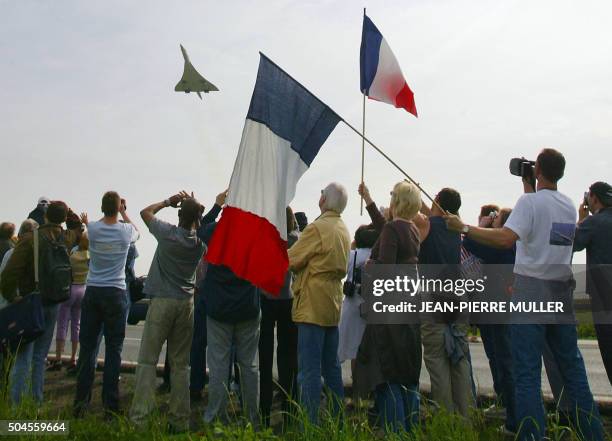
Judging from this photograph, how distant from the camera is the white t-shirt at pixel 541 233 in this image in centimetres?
515

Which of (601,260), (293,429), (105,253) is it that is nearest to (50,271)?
(105,253)

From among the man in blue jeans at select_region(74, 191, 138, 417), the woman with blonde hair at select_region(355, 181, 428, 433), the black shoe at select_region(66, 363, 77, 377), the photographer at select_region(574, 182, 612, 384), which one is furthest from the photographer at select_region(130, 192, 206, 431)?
the photographer at select_region(574, 182, 612, 384)

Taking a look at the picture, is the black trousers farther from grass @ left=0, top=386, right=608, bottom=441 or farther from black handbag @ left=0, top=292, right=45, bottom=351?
black handbag @ left=0, top=292, right=45, bottom=351

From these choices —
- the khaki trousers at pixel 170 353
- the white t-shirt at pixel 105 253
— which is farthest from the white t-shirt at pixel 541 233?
the white t-shirt at pixel 105 253

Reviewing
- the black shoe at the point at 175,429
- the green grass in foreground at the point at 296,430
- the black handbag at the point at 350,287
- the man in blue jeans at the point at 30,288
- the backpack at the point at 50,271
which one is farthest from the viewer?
the black handbag at the point at 350,287

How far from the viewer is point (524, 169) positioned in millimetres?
5742

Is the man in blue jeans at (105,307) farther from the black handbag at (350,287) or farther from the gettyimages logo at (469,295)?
the gettyimages logo at (469,295)

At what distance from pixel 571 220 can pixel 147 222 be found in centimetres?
338

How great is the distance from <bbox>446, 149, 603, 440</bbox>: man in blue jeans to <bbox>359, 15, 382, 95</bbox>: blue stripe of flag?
1.98 m

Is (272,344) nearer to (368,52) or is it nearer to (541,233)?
(541,233)

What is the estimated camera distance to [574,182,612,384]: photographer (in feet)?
20.2

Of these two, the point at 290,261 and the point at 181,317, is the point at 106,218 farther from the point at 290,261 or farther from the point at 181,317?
the point at 290,261

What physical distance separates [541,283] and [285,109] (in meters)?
2.41

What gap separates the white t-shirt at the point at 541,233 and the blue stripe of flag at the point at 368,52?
212cm
